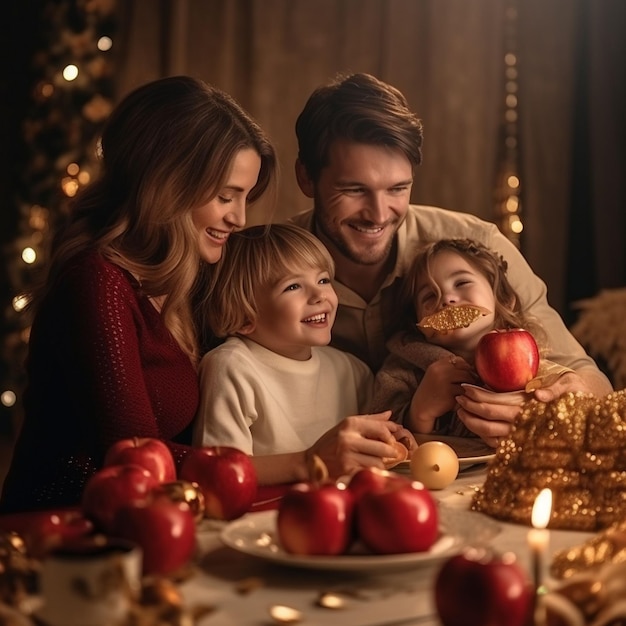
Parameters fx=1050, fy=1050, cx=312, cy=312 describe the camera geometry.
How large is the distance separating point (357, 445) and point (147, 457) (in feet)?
1.62

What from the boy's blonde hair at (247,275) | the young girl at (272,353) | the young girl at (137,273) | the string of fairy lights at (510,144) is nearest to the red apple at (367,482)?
the young girl at (137,273)

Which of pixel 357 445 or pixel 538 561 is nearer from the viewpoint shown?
pixel 538 561

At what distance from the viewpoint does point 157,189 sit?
6.96ft

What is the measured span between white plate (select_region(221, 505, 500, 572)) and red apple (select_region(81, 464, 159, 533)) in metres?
0.12

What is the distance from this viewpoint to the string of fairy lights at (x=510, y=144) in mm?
4809

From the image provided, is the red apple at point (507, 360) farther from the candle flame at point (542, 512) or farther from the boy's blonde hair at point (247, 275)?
the candle flame at point (542, 512)

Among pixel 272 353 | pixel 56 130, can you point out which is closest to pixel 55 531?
pixel 272 353

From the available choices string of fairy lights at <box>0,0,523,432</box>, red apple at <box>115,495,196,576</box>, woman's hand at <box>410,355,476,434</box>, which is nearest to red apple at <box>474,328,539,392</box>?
woman's hand at <box>410,355,476,434</box>

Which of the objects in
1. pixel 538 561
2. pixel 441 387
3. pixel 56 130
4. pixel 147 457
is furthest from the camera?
pixel 56 130

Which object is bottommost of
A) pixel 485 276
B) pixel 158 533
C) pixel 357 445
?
pixel 357 445

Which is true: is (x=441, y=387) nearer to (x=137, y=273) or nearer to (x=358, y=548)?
(x=137, y=273)

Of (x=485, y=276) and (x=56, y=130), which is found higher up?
(x=56, y=130)

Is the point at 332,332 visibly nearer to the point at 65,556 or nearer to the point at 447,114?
the point at 65,556

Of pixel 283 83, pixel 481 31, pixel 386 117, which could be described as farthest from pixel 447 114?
pixel 386 117
